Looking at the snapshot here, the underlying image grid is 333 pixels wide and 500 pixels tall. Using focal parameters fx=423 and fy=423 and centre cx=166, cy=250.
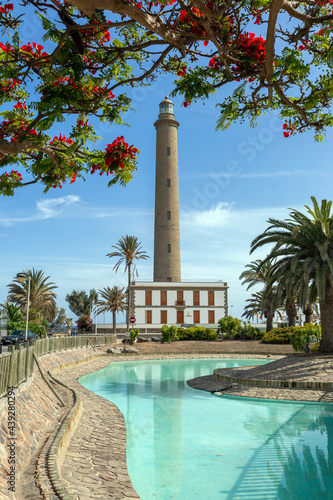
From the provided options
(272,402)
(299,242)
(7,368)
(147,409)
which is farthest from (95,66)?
(299,242)

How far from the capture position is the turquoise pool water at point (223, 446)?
740cm

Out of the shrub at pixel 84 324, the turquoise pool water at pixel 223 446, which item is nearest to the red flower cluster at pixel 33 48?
the turquoise pool water at pixel 223 446

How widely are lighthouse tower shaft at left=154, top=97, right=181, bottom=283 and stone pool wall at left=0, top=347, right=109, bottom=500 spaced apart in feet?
131

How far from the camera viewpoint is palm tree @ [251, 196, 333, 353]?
1742 cm

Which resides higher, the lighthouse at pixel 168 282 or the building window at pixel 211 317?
the lighthouse at pixel 168 282

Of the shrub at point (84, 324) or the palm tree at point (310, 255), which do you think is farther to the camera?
the shrub at point (84, 324)

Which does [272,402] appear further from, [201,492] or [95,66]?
[95,66]

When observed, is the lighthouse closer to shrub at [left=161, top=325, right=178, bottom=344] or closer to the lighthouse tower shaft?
the lighthouse tower shaft

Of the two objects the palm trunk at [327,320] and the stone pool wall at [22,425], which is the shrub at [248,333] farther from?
the stone pool wall at [22,425]

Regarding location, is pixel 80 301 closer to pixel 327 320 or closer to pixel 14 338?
pixel 14 338

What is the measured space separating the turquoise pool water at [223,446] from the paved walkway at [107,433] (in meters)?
0.38

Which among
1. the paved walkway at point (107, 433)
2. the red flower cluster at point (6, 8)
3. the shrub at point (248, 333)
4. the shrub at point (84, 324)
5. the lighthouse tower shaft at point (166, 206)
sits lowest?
the paved walkway at point (107, 433)

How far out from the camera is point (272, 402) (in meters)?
15.1

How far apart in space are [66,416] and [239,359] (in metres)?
23.4
